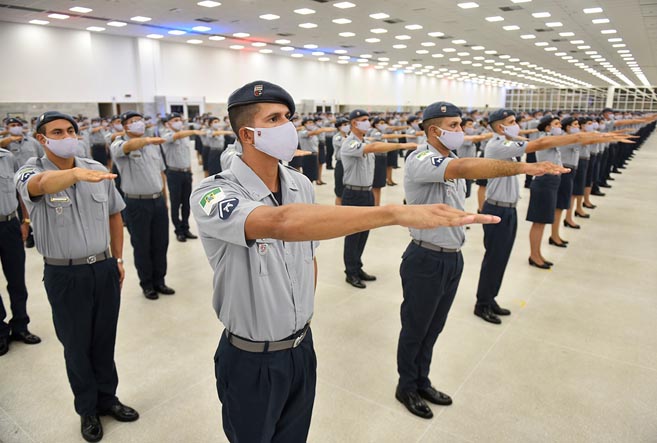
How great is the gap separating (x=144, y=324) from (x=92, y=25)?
17440 mm

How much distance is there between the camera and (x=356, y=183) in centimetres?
559

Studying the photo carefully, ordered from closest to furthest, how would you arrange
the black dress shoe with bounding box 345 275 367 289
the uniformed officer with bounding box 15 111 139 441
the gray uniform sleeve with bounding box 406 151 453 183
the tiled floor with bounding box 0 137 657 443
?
the gray uniform sleeve with bounding box 406 151 453 183, the uniformed officer with bounding box 15 111 139 441, the tiled floor with bounding box 0 137 657 443, the black dress shoe with bounding box 345 275 367 289

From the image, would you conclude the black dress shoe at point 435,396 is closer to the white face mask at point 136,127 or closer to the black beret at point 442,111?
the black beret at point 442,111

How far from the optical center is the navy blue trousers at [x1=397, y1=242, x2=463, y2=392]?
2.95 meters

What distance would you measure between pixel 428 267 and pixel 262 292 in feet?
5.17

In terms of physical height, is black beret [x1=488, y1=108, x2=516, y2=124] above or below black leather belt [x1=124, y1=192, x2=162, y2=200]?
above

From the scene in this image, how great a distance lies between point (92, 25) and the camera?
17453 millimetres

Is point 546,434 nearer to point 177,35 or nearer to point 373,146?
point 373,146

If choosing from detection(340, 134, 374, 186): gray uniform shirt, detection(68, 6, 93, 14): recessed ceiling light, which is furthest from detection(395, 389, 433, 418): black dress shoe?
detection(68, 6, 93, 14): recessed ceiling light

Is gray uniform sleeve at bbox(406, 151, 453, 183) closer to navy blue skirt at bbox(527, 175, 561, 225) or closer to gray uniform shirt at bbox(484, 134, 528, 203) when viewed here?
gray uniform shirt at bbox(484, 134, 528, 203)

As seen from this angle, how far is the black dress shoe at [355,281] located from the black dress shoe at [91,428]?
3.20m

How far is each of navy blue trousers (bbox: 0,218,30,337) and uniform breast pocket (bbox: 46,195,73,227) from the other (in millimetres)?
1780

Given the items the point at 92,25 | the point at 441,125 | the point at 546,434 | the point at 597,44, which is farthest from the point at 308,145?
the point at 597,44

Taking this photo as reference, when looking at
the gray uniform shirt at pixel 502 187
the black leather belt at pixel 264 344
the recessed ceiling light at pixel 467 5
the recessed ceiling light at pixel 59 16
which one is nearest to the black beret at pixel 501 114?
the gray uniform shirt at pixel 502 187
